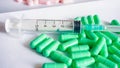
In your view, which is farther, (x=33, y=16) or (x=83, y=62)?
(x=33, y=16)

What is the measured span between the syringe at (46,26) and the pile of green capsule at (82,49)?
0.02 metres

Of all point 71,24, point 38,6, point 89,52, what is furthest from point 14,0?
point 89,52

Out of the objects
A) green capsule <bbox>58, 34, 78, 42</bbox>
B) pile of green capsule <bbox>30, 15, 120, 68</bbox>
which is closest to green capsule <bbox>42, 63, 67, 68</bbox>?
pile of green capsule <bbox>30, 15, 120, 68</bbox>

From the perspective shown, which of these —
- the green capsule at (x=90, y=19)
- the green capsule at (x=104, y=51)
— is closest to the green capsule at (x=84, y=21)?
the green capsule at (x=90, y=19)

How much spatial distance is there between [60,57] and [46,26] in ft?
0.43

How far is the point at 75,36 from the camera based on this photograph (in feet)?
2.47

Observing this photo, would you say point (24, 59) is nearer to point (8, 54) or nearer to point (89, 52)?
point (8, 54)

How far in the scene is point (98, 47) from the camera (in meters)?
0.71

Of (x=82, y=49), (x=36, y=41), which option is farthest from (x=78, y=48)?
(x=36, y=41)

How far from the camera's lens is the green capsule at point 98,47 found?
704mm

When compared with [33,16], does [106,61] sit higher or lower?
lower

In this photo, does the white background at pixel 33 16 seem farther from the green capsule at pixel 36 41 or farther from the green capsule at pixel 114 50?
the green capsule at pixel 114 50

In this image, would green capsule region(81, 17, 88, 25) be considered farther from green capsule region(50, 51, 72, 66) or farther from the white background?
green capsule region(50, 51, 72, 66)

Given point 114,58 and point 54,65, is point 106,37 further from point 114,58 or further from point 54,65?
point 54,65
